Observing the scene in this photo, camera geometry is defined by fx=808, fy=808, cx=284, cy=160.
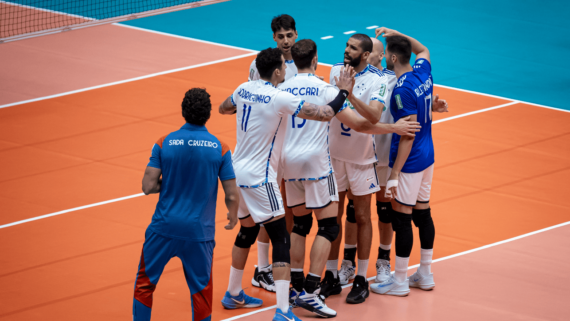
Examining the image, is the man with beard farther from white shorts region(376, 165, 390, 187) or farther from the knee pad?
the knee pad

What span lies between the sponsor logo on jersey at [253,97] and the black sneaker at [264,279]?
2.05 m

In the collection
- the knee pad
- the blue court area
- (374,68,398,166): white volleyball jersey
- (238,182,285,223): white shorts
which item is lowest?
the knee pad

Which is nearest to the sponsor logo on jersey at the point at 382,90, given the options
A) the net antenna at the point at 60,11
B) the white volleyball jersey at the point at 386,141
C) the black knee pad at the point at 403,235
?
the white volleyball jersey at the point at 386,141

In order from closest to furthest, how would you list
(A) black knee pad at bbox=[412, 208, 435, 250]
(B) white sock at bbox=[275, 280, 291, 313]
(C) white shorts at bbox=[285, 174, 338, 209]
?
(B) white sock at bbox=[275, 280, 291, 313], (C) white shorts at bbox=[285, 174, 338, 209], (A) black knee pad at bbox=[412, 208, 435, 250]

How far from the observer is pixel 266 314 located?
7.81 m

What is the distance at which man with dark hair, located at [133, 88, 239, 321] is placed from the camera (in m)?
6.54

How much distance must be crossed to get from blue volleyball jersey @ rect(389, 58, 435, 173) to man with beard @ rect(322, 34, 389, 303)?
0.20 meters

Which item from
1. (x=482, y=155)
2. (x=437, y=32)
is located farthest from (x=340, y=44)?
(x=482, y=155)

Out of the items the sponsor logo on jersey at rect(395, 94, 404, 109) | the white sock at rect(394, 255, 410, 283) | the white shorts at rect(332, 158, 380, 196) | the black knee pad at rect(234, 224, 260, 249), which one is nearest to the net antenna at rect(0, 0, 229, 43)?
the white shorts at rect(332, 158, 380, 196)

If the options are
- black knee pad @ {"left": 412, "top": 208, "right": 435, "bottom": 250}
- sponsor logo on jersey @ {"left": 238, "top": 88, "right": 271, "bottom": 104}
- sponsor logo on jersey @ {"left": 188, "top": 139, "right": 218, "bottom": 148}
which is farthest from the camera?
black knee pad @ {"left": 412, "top": 208, "right": 435, "bottom": 250}

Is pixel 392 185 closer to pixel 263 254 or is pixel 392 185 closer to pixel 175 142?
Result: pixel 263 254

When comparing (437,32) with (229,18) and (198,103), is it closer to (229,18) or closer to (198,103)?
(229,18)

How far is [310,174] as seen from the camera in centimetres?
774

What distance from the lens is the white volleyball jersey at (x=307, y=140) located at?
25.1 ft
